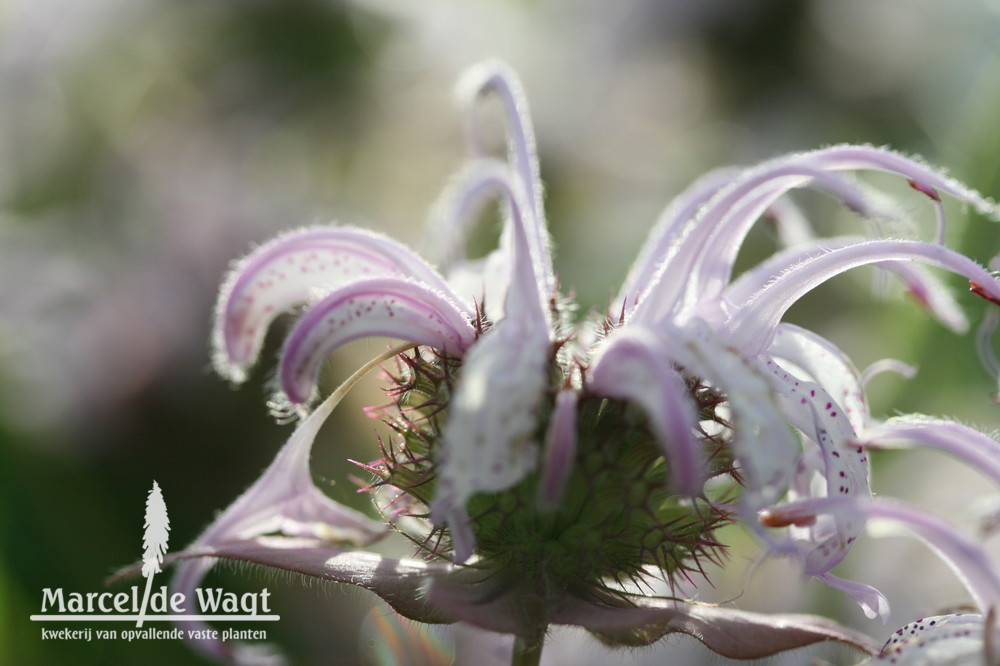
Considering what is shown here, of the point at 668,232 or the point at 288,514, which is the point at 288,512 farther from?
the point at 668,232

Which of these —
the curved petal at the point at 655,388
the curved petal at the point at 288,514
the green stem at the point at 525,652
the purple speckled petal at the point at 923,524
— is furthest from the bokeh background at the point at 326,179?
the curved petal at the point at 655,388

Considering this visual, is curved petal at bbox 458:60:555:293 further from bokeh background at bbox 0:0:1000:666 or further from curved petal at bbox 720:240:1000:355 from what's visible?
bokeh background at bbox 0:0:1000:666

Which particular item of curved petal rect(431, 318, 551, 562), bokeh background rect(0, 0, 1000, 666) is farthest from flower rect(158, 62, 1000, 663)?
bokeh background rect(0, 0, 1000, 666)

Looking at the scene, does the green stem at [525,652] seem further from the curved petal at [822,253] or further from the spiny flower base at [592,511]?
the curved petal at [822,253]

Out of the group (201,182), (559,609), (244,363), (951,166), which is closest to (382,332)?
(244,363)

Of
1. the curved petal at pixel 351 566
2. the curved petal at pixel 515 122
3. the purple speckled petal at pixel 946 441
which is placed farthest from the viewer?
the curved petal at pixel 515 122

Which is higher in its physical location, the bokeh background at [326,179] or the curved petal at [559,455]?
the bokeh background at [326,179]
